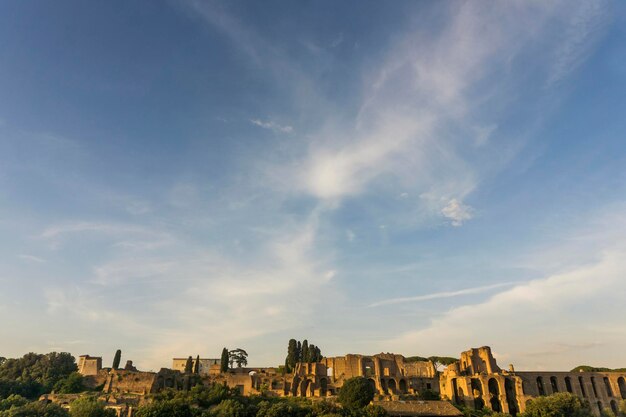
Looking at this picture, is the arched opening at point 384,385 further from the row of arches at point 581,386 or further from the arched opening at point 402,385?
the row of arches at point 581,386

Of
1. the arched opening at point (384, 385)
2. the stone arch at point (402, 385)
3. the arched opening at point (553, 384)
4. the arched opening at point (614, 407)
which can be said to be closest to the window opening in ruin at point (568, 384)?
the arched opening at point (553, 384)

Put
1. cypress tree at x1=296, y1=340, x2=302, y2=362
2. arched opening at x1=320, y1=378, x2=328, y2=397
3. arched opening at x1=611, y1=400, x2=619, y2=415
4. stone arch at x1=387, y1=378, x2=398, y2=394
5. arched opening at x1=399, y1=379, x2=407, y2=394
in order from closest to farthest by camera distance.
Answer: arched opening at x1=611, y1=400, x2=619, y2=415
arched opening at x1=320, y1=378, x2=328, y2=397
stone arch at x1=387, y1=378, x2=398, y2=394
arched opening at x1=399, y1=379, x2=407, y2=394
cypress tree at x1=296, y1=340, x2=302, y2=362

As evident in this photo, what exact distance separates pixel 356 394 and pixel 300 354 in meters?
24.0

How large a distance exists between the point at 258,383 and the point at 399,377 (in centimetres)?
2339

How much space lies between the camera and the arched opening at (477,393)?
6106cm

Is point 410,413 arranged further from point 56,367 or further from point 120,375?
point 56,367

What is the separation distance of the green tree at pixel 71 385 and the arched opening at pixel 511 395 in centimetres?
6554

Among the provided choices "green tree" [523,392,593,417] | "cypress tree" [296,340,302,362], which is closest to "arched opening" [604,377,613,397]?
"green tree" [523,392,593,417]

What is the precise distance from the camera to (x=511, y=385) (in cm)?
6269

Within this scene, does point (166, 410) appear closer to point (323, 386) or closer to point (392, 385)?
point (323, 386)

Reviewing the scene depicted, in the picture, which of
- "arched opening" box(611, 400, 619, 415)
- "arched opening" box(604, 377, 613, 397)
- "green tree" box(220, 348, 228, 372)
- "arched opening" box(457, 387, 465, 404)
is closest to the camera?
"arched opening" box(457, 387, 465, 404)

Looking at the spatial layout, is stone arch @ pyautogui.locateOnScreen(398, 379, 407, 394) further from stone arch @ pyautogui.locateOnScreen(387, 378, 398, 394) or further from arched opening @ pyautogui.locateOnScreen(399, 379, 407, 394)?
stone arch @ pyautogui.locateOnScreen(387, 378, 398, 394)

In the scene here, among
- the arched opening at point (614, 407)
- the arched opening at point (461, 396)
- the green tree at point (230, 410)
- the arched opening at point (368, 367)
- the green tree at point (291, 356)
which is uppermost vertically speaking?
the green tree at point (291, 356)

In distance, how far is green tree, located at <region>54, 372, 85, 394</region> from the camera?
211 feet
